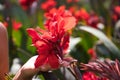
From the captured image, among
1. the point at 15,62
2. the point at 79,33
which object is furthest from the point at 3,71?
the point at 79,33

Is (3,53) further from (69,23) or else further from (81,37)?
(81,37)

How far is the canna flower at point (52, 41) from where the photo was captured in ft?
3.20

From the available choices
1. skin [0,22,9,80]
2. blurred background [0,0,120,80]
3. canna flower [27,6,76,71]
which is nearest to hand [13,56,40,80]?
canna flower [27,6,76,71]

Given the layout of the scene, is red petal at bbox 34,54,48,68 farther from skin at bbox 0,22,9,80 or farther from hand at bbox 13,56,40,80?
skin at bbox 0,22,9,80

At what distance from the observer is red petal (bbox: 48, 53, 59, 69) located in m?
0.97

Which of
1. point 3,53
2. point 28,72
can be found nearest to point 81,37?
point 3,53

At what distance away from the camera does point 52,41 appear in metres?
0.99

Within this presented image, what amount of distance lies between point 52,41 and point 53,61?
47mm

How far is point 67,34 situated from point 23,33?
3.15 feet

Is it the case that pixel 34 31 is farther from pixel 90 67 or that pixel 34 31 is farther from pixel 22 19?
pixel 22 19

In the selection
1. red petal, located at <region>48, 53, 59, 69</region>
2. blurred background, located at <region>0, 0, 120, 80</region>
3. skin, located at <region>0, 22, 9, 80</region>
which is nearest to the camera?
red petal, located at <region>48, 53, 59, 69</region>

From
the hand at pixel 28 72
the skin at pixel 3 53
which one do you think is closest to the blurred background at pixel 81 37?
the skin at pixel 3 53

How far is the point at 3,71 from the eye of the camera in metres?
1.20

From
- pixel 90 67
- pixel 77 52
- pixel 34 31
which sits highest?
pixel 34 31
